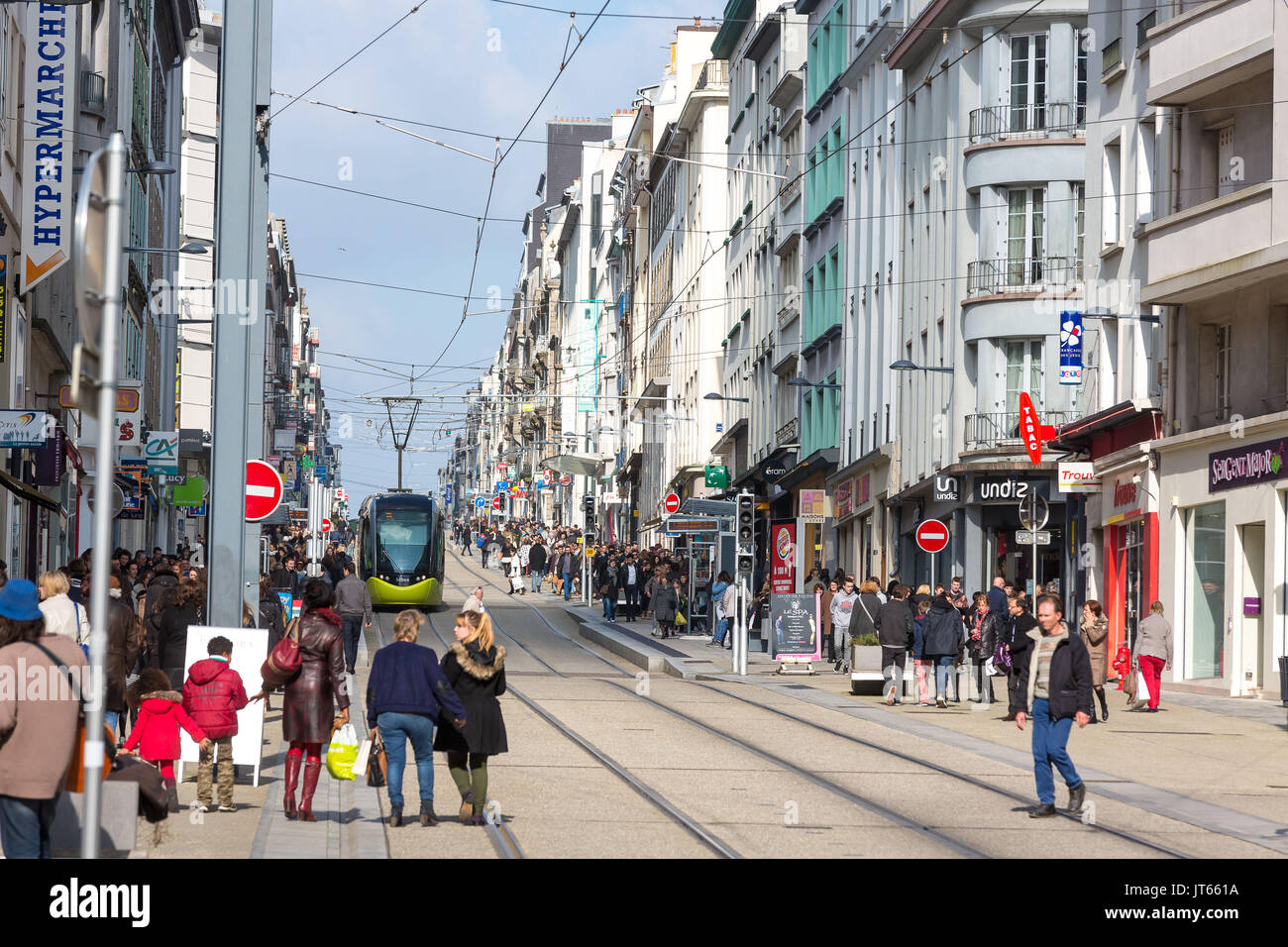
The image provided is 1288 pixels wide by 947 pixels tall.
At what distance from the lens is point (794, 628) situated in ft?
116

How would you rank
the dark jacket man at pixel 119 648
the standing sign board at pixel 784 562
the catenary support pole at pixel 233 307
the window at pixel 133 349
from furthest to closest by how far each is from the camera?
the window at pixel 133 349, the standing sign board at pixel 784 562, the catenary support pole at pixel 233 307, the dark jacket man at pixel 119 648

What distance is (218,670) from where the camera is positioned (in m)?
14.5

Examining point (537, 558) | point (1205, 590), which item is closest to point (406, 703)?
point (1205, 590)

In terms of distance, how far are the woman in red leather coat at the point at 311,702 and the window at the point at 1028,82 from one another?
28.4m

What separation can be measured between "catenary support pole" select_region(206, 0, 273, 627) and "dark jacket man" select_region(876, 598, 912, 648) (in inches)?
527

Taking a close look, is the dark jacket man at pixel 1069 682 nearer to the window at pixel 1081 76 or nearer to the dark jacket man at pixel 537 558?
the window at pixel 1081 76

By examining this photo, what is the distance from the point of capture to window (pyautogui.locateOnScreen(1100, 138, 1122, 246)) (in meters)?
35.2

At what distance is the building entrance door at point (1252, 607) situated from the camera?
2956 centimetres

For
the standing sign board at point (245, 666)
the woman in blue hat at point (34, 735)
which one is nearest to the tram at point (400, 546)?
the standing sign board at point (245, 666)

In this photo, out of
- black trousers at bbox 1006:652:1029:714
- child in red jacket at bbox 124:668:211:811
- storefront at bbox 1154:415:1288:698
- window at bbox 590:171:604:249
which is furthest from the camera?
window at bbox 590:171:604:249

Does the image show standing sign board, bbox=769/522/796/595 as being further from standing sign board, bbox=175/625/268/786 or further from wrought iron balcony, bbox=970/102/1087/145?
standing sign board, bbox=175/625/268/786

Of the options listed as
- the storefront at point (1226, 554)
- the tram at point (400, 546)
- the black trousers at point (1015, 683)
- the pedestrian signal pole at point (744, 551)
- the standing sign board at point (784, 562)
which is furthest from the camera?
the tram at point (400, 546)

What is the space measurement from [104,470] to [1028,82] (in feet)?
118

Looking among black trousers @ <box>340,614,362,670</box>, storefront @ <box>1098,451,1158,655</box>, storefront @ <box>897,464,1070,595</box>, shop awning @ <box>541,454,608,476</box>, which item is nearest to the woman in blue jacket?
black trousers @ <box>340,614,362,670</box>
